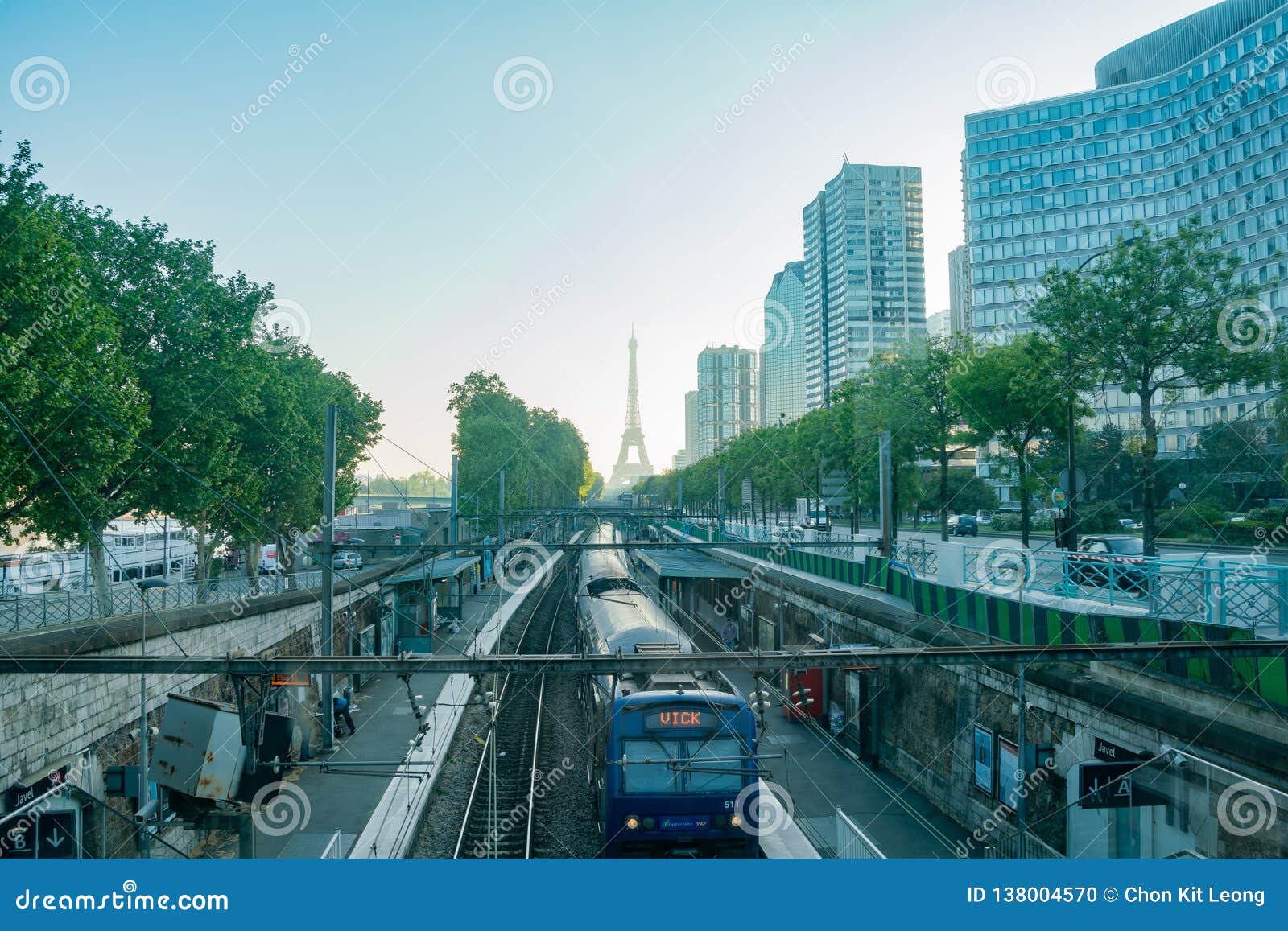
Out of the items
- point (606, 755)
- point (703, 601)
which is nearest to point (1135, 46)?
point (703, 601)

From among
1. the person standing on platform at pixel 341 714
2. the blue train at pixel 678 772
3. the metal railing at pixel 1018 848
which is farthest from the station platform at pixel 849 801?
the person standing on platform at pixel 341 714

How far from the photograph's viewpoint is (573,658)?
24.9ft

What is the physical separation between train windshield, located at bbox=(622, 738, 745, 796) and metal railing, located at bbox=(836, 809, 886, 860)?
1.43 meters

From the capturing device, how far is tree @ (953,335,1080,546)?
2598cm

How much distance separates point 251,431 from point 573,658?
25389 mm

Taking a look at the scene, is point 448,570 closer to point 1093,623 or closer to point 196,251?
point 196,251

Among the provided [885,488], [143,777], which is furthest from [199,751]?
[885,488]

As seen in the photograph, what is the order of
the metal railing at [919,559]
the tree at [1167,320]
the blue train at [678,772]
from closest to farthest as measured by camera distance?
1. the blue train at [678,772]
2. the tree at [1167,320]
3. the metal railing at [919,559]

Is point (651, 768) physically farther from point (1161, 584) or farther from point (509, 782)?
point (1161, 584)

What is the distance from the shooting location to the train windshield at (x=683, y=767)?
10781 millimetres

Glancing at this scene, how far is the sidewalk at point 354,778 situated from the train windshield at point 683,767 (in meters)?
3.12

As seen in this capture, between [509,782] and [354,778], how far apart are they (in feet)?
10.6

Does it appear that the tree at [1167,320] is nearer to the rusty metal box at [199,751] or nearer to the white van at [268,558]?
the rusty metal box at [199,751]

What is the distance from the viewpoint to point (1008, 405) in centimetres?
2697
